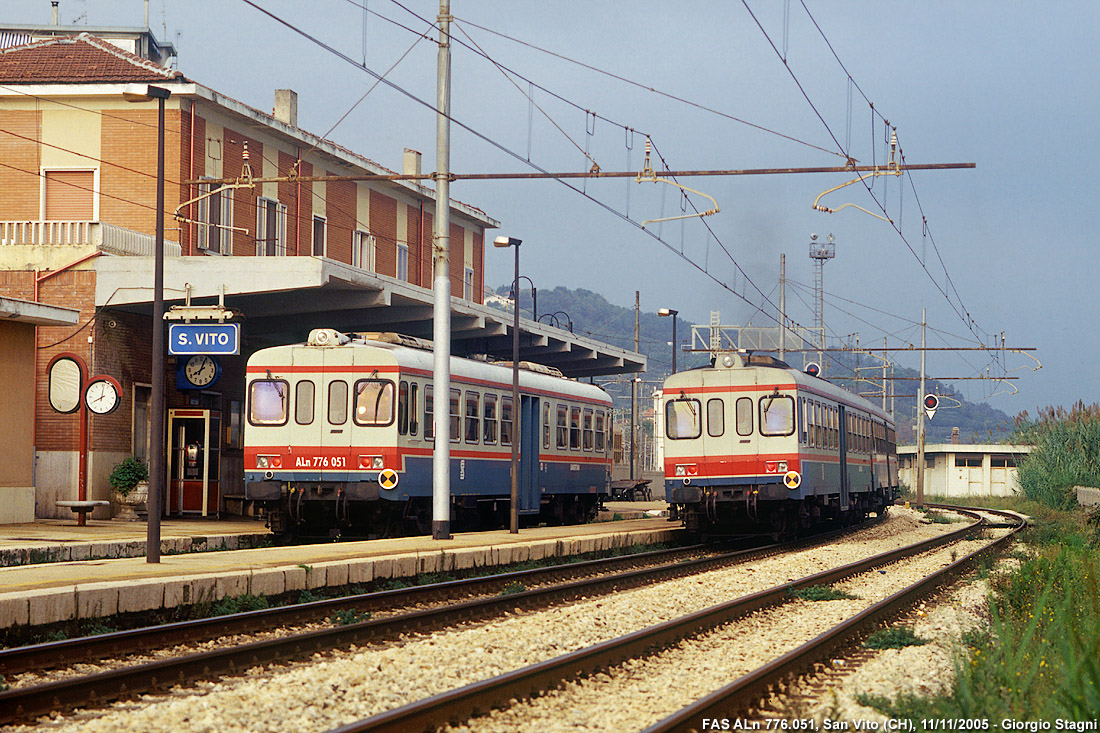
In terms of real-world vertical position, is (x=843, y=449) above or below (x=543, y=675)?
above

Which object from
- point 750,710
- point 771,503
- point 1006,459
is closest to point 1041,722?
point 750,710

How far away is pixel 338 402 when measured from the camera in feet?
71.8

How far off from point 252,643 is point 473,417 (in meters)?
13.5

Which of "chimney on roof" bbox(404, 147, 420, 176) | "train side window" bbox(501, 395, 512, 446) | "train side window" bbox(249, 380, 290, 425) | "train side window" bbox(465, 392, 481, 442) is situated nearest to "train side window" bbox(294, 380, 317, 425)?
"train side window" bbox(249, 380, 290, 425)

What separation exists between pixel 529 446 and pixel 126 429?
856cm

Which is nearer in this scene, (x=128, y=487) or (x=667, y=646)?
(x=667, y=646)

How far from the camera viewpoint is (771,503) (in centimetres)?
2453

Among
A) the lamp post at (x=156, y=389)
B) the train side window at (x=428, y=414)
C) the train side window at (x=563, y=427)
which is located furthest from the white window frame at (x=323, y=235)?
the lamp post at (x=156, y=389)

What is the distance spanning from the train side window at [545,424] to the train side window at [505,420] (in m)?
1.94

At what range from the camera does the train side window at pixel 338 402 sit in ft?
71.6

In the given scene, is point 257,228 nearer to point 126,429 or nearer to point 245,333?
point 245,333

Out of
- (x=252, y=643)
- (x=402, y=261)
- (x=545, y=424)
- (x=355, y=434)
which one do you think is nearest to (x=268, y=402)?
(x=355, y=434)

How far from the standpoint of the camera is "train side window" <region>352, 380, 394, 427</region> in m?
21.6

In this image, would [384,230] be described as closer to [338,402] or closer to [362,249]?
[362,249]
